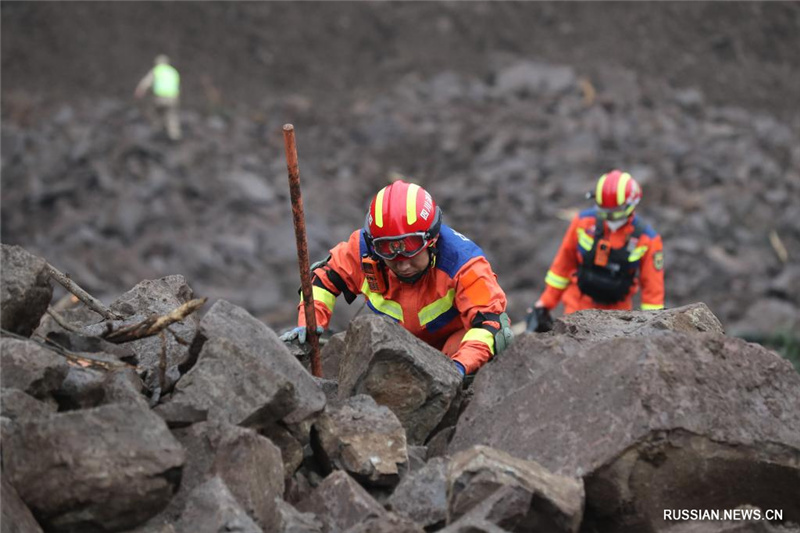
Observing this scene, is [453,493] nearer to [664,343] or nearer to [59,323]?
[664,343]

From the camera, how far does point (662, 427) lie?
4.07m

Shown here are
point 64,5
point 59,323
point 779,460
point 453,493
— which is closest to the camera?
point 453,493

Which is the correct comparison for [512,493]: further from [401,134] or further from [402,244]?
[401,134]

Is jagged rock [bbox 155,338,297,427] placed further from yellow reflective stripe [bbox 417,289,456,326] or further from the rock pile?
yellow reflective stripe [bbox 417,289,456,326]

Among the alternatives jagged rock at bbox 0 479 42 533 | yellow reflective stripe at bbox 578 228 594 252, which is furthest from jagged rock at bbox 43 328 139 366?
yellow reflective stripe at bbox 578 228 594 252

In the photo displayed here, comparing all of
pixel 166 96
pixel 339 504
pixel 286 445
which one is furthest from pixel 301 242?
pixel 166 96

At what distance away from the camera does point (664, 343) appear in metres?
4.38

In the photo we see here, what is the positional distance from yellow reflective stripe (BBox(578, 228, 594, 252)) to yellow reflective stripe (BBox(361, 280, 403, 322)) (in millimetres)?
3257

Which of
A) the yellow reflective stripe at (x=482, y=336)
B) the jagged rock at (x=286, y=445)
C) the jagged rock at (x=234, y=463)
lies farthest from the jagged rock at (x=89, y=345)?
the yellow reflective stripe at (x=482, y=336)

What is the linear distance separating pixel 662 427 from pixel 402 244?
6.31 feet

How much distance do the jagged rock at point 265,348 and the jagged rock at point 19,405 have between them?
769 millimetres

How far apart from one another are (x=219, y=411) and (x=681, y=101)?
21323mm

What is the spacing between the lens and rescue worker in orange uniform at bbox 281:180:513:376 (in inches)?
214

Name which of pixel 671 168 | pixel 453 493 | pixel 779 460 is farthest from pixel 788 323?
pixel 453 493
